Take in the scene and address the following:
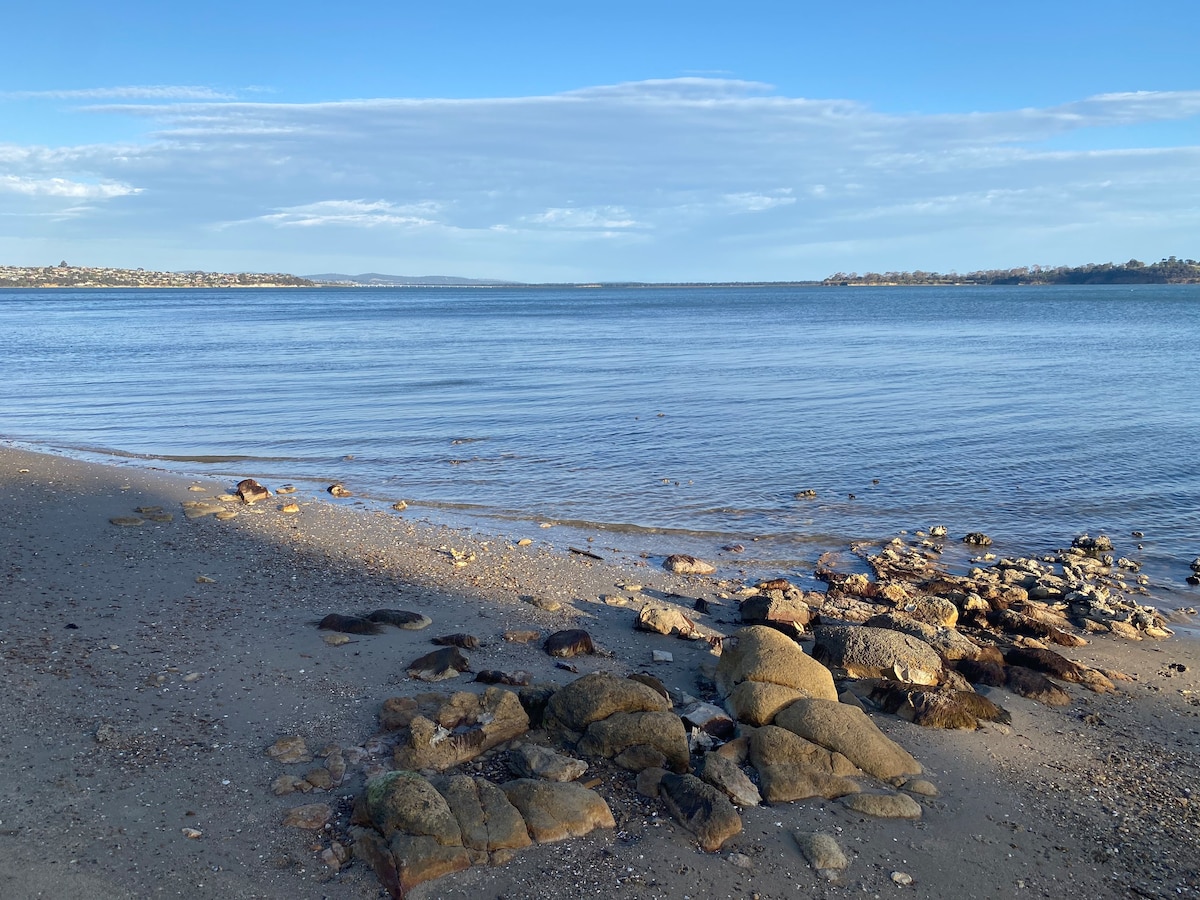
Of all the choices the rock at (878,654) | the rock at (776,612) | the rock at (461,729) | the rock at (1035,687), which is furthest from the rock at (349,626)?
the rock at (1035,687)

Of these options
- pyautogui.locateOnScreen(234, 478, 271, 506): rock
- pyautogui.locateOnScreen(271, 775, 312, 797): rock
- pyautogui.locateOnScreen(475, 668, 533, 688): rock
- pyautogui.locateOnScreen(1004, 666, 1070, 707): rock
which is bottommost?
pyautogui.locateOnScreen(1004, 666, 1070, 707): rock

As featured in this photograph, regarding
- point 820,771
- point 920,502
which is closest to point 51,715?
point 820,771

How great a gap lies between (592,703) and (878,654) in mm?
3246

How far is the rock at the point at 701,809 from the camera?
19.4 feet

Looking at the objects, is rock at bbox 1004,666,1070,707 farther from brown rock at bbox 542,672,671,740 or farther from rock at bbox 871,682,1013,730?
brown rock at bbox 542,672,671,740

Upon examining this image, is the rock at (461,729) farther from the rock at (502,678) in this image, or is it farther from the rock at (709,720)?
the rock at (709,720)

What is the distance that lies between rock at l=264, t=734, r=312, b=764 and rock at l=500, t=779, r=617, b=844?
5.27ft

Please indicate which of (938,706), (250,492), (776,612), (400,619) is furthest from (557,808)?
(250,492)

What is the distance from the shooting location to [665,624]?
993 cm

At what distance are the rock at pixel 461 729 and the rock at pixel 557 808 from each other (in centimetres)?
66

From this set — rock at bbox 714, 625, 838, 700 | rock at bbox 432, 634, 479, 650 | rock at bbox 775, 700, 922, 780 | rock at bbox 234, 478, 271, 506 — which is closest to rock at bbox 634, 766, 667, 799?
rock at bbox 775, 700, 922, 780

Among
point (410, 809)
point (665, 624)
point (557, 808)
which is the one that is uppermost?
point (410, 809)

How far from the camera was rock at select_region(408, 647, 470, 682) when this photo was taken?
8141mm

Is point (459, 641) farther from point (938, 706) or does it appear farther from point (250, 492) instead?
point (250, 492)
